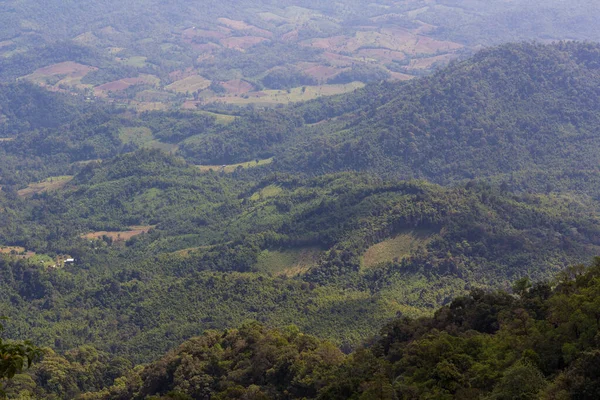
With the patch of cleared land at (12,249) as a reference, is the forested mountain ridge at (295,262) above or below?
above

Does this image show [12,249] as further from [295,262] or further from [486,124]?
[486,124]

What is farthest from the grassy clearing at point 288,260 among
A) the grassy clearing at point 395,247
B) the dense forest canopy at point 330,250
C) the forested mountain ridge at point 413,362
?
the forested mountain ridge at point 413,362

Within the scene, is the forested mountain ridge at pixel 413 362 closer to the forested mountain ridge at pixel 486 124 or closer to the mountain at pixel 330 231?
the mountain at pixel 330 231

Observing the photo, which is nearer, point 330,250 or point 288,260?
point 330,250

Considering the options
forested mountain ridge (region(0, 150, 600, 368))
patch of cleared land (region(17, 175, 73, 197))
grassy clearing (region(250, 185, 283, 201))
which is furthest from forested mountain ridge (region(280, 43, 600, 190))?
patch of cleared land (region(17, 175, 73, 197))

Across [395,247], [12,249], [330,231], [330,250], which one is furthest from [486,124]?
[12,249]

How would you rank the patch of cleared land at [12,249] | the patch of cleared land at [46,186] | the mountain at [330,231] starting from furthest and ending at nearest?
the patch of cleared land at [46,186]
the patch of cleared land at [12,249]
the mountain at [330,231]
